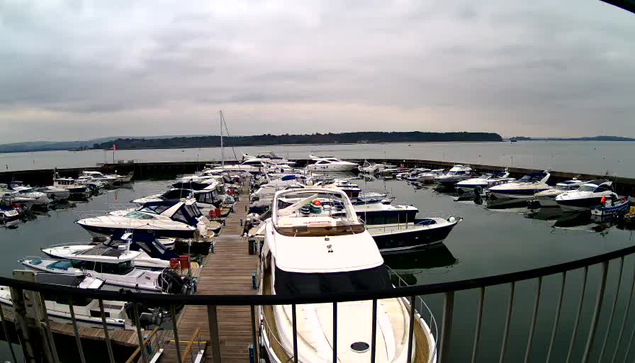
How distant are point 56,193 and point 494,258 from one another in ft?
131

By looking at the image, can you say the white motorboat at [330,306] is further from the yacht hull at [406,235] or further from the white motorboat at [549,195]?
the white motorboat at [549,195]

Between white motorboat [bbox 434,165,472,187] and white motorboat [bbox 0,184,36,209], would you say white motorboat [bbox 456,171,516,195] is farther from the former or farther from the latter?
white motorboat [bbox 0,184,36,209]

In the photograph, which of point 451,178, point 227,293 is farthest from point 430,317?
point 451,178

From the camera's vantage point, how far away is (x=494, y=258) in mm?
17156

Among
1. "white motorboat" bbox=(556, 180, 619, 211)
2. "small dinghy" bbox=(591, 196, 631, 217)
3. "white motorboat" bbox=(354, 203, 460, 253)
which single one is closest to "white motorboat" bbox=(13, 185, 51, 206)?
"white motorboat" bbox=(354, 203, 460, 253)

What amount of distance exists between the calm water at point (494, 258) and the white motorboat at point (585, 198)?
2.77 m

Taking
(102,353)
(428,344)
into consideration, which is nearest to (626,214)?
(428,344)

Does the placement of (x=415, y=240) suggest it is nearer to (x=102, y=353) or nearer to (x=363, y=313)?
(x=363, y=313)

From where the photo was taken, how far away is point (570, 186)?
101ft

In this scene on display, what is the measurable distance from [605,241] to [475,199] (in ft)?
50.4

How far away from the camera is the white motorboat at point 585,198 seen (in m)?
25.8

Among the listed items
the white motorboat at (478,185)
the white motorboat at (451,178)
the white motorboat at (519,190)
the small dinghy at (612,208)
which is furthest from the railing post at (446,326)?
the white motorboat at (451,178)

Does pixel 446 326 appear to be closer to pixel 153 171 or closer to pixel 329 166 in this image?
pixel 329 166

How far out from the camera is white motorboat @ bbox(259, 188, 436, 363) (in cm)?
532
